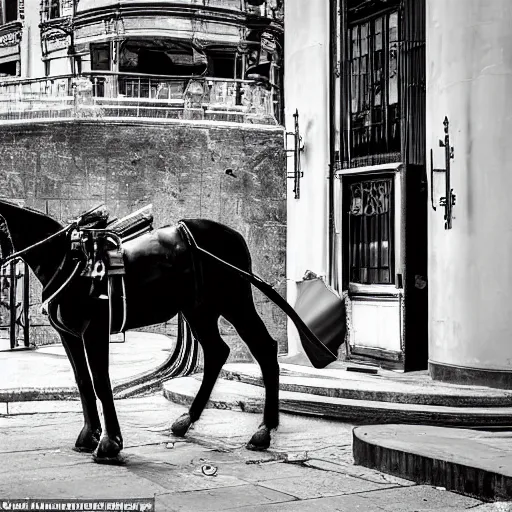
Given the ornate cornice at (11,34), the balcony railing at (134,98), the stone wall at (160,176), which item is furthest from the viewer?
the ornate cornice at (11,34)

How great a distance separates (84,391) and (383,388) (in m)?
3.33

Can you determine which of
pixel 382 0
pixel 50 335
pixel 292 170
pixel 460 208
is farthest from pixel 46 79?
pixel 460 208

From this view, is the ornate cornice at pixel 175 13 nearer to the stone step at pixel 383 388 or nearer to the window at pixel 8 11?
the window at pixel 8 11

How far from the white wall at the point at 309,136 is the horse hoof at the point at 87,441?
5539mm

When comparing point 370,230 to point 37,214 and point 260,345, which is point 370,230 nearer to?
point 260,345

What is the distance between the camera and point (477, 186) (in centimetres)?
932

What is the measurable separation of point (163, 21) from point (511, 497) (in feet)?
64.0

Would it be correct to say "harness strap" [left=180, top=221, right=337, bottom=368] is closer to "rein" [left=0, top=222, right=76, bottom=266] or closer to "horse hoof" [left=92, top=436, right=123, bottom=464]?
"rein" [left=0, top=222, right=76, bottom=266]

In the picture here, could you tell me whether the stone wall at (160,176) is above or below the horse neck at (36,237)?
above

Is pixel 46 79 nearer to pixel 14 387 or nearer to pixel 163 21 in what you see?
pixel 163 21

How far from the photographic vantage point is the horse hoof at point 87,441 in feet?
22.3

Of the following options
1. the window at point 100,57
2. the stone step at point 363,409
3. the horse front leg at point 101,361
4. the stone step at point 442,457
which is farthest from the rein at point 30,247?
the window at point 100,57

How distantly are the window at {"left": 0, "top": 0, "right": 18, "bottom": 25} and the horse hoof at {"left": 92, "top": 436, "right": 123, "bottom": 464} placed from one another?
22052 millimetres

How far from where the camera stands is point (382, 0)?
1124 cm
